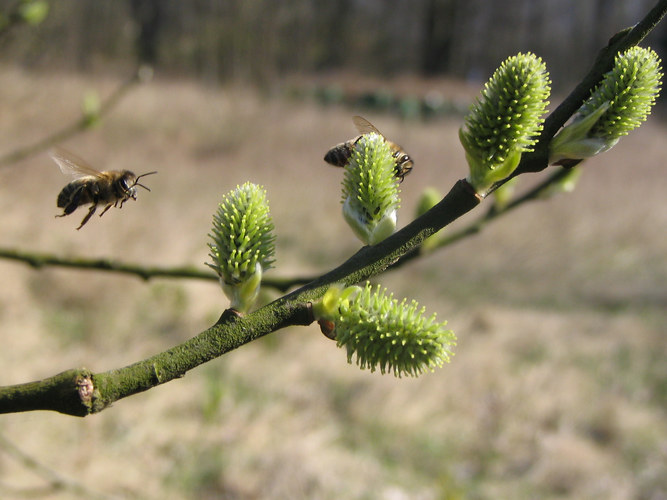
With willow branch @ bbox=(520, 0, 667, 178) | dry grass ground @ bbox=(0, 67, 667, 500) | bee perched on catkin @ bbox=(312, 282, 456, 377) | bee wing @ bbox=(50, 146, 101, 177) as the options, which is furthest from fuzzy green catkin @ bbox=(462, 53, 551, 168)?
dry grass ground @ bbox=(0, 67, 667, 500)

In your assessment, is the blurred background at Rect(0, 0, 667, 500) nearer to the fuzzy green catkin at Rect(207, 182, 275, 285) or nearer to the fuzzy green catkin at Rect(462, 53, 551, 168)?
the fuzzy green catkin at Rect(207, 182, 275, 285)

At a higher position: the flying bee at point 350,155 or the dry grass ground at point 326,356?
the dry grass ground at point 326,356

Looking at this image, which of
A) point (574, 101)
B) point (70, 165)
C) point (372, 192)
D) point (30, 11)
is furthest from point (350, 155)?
point (30, 11)

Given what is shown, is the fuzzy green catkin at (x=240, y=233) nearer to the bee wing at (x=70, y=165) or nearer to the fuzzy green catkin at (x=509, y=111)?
the fuzzy green catkin at (x=509, y=111)

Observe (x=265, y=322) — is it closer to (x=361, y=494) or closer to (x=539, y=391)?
(x=361, y=494)

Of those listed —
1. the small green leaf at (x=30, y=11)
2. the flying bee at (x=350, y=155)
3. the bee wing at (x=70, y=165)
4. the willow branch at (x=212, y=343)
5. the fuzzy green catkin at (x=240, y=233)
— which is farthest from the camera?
the small green leaf at (x=30, y=11)

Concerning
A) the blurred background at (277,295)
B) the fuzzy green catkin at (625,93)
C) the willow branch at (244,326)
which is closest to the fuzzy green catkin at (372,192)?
the willow branch at (244,326)

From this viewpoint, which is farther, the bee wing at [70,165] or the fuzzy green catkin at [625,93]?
the bee wing at [70,165]
